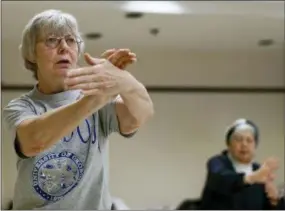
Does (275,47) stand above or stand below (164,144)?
above

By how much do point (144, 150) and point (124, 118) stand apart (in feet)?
5.71

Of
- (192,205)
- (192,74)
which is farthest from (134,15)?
(192,205)

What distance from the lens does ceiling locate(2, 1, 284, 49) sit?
2039mm

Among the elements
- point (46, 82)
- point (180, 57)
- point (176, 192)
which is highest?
point (180, 57)

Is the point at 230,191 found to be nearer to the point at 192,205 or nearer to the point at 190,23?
the point at 192,205

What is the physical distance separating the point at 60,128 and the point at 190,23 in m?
1.76

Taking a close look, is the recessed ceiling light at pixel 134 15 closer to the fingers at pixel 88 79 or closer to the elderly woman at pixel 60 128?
the elderly woman at pixel 60 128

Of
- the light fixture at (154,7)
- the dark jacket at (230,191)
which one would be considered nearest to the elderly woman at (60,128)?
the dark jacket at (230,191)

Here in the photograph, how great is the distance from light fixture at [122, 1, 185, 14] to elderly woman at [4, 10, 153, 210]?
58.2 inches

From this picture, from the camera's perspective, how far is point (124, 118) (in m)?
0.67

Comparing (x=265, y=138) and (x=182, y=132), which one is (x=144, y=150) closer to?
(x=182, y=132)

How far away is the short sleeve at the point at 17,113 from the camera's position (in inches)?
24.8

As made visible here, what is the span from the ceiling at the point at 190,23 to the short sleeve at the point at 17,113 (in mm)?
1158

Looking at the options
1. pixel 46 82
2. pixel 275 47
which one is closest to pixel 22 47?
pixel 46 82
